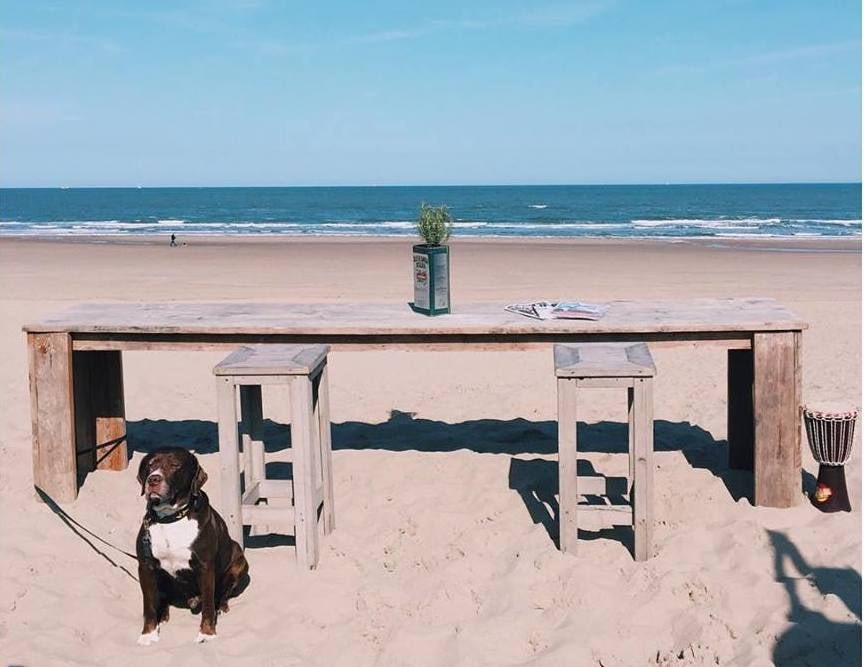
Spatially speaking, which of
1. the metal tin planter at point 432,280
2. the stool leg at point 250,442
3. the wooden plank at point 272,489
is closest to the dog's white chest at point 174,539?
the wooden plank at point 272,489

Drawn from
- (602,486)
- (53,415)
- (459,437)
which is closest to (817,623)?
(602,486)

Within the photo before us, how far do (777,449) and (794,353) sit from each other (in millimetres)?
500

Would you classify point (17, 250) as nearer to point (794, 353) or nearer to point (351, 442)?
point (351, 442)

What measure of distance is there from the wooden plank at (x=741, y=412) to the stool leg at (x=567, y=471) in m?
1.58

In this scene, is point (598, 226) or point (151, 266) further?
point (598, 226)

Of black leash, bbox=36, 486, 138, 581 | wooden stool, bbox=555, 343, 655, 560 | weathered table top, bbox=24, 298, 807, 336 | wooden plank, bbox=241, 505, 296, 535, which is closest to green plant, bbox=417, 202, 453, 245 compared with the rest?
weathered table top, bbox=24, 298, 807, 336

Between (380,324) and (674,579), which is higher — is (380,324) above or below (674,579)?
above

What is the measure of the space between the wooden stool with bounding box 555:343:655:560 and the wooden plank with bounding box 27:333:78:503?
267 cm

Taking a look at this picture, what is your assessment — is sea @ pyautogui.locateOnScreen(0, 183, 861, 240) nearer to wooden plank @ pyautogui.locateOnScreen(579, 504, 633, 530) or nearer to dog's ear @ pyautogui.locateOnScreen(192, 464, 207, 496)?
wooden plank @ pyautogui.locateOnScreen(579, 504, 633, 530)

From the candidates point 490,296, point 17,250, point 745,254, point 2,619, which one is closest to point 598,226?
point 745,254

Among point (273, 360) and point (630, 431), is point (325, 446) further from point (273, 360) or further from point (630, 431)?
point (630, 431)

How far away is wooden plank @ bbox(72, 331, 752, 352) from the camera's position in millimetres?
5500

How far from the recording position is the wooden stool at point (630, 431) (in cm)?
483

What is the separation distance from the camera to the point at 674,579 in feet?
14.9
